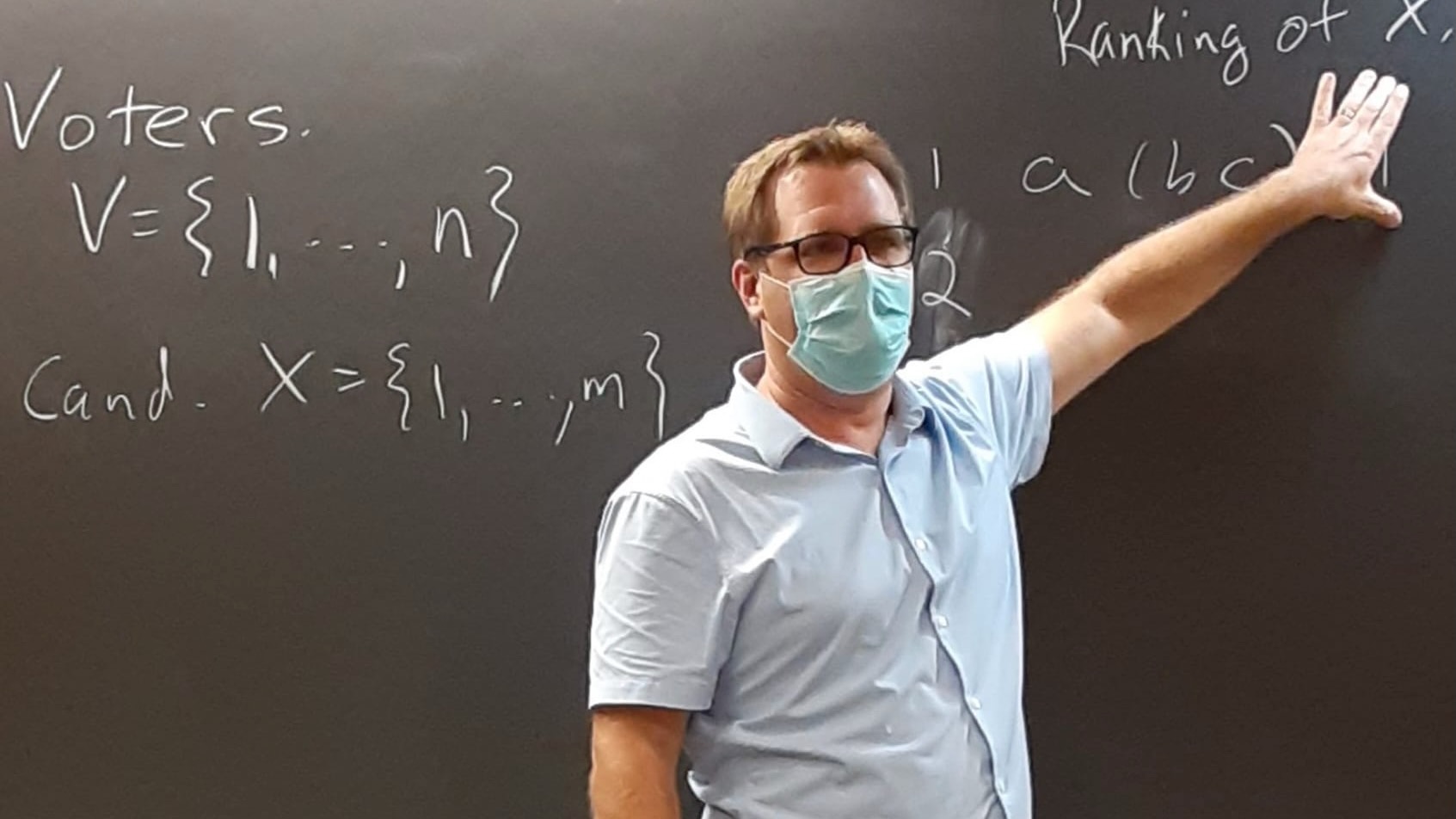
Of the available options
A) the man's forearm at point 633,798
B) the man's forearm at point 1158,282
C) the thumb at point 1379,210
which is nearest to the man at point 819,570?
the man's forearm at point 633,798

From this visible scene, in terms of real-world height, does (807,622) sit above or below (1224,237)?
below

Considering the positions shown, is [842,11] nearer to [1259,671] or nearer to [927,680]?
[927,680]

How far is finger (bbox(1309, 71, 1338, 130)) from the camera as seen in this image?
4.63 feet

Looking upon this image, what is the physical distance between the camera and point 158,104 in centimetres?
151

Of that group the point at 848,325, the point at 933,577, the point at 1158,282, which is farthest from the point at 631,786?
the point at 1158,282

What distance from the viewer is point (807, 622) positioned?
3.89 feet

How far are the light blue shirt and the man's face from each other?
0.08 meters

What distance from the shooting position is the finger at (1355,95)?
1404mm

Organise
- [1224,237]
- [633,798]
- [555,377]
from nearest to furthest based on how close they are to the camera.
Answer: [633,798]
[1224,237]
[555,377]

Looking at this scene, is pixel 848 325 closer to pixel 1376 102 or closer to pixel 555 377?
pixel 555 377

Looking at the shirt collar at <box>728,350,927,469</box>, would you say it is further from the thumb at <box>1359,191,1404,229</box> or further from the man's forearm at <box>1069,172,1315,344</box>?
the thumb at <box>1359,191,1404,229</box>

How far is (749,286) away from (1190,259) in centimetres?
48

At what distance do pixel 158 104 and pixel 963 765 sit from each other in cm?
111

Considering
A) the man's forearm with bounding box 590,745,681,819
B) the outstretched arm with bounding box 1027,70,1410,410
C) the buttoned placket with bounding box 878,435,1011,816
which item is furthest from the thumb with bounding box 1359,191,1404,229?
the man's forearm with bounding box 590,745,681,819
